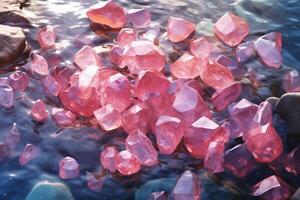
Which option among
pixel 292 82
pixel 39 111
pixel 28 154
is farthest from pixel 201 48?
pixel 28 154

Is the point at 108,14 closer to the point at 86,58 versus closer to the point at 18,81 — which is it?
the point at 86,58

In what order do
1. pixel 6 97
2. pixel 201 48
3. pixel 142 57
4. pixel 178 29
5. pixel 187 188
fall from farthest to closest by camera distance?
pixel 178 29 < pixel 201 48 < pixel 142 57 < pixel 6 97 < pixel 187 188

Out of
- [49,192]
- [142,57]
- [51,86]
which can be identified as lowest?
[49,192]

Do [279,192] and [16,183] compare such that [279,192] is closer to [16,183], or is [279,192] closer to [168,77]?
[168,77]

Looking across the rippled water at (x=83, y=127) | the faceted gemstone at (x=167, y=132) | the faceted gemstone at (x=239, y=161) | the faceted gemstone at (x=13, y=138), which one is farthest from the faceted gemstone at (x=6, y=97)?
the faceted gemstone at (x=239, y=161)

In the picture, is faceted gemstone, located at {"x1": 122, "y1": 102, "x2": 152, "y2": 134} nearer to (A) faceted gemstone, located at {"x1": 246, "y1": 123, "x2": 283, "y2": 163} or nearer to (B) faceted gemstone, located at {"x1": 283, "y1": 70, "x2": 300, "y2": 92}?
(A) faceted gemstone, located at {"x1": 246, "y1": 123, "x2": 283, "y2": 163}

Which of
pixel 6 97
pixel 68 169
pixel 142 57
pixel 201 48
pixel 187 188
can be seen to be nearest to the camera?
pixel 187 188
